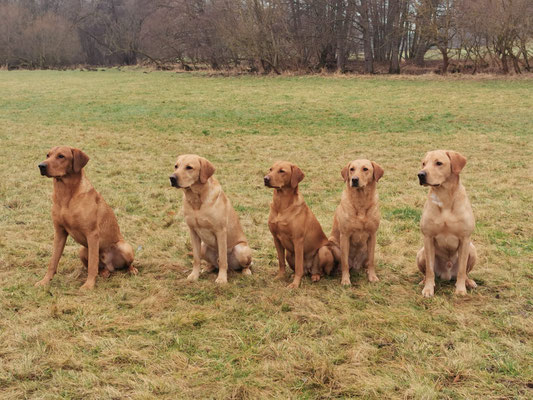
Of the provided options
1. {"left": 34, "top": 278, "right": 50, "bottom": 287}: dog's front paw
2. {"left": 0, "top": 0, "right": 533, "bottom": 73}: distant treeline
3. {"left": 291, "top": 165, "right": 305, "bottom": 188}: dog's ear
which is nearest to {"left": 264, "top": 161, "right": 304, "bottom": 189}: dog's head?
{"left": 291, "top": 165, "right": 305, "bottom": 188}: dog's ear

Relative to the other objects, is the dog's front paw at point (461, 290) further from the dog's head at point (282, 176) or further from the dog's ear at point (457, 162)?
the dog's head at point (282, 176)

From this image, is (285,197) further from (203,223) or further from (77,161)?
(77,161)

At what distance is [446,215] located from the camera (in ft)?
13.3

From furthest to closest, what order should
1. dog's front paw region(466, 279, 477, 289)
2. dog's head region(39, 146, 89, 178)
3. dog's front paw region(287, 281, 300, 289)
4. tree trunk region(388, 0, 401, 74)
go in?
tree trunk region(388, 0, 401, 74) → dog's front paw region(287, 281, 300, 289) → dog's front paw region(466, 279, 477, 289) → dog's head region(39, 146, 89, 178)

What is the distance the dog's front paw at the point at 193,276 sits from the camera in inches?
186

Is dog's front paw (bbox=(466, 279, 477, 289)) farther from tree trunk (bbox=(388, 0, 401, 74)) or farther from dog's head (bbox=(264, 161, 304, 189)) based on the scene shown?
tree trunk (bbox=(388, 0, 401, 74))

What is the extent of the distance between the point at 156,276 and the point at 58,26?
6095 cm

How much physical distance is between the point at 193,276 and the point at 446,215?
2576 mm

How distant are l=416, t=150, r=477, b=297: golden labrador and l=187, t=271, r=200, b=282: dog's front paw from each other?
2.29 meters

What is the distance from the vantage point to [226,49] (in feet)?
123

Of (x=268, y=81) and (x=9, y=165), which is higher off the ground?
(x=268, y=81)

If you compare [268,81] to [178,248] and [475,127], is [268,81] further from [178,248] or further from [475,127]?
[178,248]

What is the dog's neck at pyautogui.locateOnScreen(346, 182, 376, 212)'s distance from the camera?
440 cm

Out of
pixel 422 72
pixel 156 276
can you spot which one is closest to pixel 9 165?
pixel 156 276
